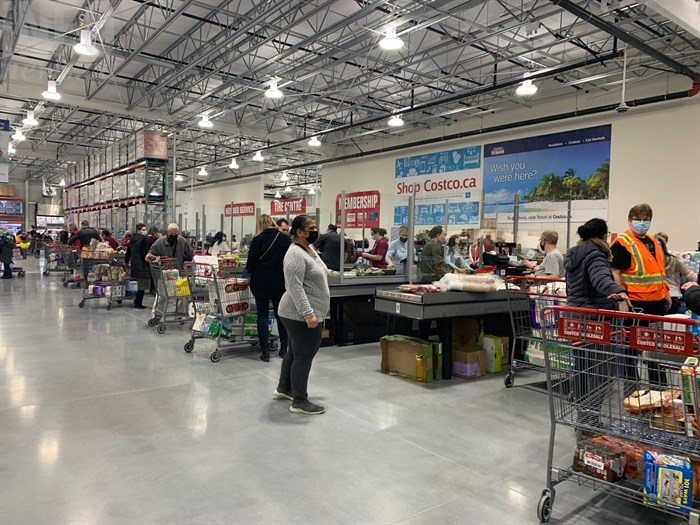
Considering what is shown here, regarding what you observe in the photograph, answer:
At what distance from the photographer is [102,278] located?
1038 centimetres

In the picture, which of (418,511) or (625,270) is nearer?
(418,511)

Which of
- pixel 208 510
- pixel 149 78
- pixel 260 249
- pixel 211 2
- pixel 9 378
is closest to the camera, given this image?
pixel 208 510

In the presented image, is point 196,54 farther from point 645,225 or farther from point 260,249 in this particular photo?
point 645,225

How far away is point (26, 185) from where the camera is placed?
109 feet

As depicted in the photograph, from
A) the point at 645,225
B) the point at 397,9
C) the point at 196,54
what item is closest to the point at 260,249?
the point at 645,225

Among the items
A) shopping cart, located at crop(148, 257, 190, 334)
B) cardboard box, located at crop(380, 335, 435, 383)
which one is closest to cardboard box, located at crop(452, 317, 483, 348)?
cardboard box, located at crop(380, 335, 435, 383)

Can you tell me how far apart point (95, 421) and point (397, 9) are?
7.47 meters

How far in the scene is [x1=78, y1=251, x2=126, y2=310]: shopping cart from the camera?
9.90 m

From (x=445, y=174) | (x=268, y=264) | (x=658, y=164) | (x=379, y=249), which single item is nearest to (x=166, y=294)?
(x=268, y=264)

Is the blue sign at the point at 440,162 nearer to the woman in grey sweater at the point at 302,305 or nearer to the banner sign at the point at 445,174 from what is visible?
the banner sign at the point at 445,174

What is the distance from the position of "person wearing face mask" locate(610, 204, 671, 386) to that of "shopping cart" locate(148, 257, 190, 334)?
5.56m

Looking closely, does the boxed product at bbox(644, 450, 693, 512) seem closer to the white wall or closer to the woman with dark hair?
the white wall

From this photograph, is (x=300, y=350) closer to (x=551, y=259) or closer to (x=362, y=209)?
(x=551, y=259)

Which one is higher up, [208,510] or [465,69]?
[465,69]
